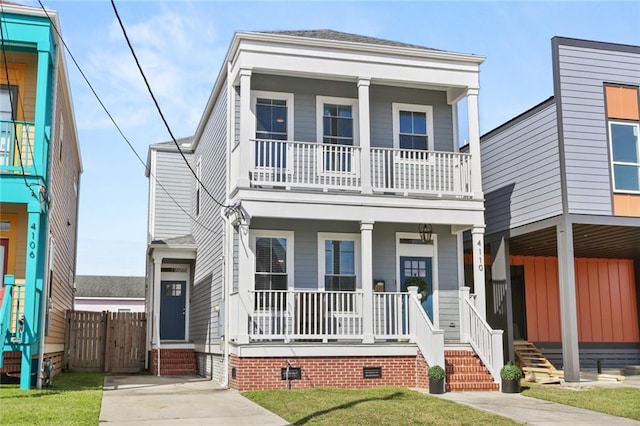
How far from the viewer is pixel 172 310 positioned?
21.8m

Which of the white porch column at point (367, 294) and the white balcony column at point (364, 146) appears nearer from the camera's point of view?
the white porch column at point (367, 294)

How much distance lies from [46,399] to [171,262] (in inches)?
444

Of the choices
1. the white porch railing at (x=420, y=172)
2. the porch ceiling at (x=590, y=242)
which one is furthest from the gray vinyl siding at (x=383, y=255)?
the porch ceiling at (x=590, y=242)

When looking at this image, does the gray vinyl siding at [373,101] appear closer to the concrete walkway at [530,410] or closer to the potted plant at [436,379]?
the potted plant at [436,379]

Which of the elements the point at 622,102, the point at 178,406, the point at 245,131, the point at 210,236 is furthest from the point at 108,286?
the point at 178,406

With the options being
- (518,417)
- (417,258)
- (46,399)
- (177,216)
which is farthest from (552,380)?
(177,216)

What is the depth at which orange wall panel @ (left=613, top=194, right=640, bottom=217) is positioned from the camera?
53.3 feet

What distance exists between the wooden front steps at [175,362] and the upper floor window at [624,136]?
12256mm

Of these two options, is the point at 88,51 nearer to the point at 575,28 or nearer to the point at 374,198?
the point at 374,198

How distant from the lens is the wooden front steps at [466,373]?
14023mm

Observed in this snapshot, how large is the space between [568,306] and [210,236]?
908 centimetres

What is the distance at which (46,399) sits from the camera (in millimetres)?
11258

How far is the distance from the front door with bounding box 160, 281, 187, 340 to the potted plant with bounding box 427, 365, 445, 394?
10.6 m

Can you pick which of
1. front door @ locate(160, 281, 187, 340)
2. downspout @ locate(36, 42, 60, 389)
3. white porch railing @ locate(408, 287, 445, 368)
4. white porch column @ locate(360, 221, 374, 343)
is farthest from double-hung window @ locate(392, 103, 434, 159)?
front door @ locate(160, 281, 187, 340)
